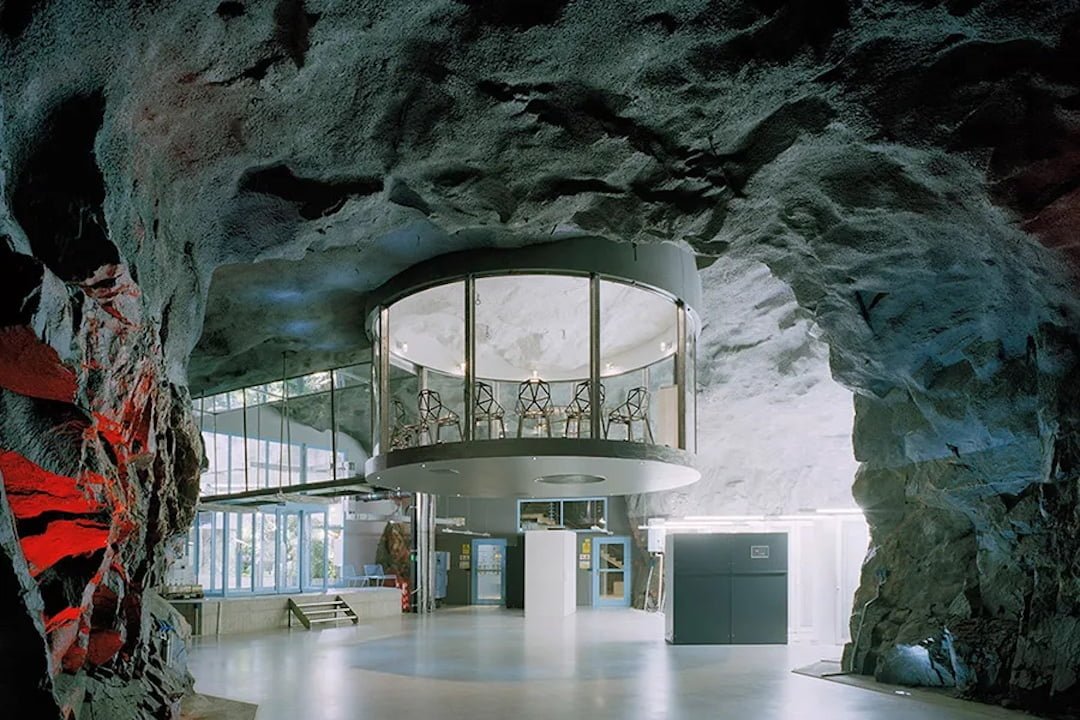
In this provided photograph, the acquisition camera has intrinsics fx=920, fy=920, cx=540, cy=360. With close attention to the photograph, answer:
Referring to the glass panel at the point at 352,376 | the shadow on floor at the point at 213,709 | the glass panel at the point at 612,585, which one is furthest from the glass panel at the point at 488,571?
the shadow on floor at the point at 213,709

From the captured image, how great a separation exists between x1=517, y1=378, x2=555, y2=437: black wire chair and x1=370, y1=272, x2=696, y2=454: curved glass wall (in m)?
0.03

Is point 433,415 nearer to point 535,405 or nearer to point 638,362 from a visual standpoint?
point 535,405

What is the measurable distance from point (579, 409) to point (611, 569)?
18235mm

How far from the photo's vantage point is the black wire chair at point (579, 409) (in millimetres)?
14062

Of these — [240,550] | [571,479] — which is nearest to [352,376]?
[571,479]

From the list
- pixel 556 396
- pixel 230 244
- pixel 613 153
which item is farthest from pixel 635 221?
pixel 556 396

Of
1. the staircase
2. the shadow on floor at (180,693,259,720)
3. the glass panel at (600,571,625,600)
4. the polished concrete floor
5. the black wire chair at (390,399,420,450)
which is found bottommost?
the glass panel at (600,571,625,600)

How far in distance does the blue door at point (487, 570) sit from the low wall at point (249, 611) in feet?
26.1

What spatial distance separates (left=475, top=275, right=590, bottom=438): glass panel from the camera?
52.9 ft

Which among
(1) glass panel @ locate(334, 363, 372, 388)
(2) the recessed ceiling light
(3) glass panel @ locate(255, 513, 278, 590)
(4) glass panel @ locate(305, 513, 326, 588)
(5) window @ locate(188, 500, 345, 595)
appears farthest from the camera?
(4) glass panel @ locate(305, 513, 326, 588)

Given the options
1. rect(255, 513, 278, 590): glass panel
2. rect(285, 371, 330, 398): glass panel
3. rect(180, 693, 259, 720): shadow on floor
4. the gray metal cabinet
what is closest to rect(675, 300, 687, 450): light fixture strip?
the gray metal cabinet

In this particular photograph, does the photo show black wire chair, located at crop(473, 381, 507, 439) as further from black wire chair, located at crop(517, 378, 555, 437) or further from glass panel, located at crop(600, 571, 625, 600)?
glass panel, located at crop(600, 571, 625, 600)

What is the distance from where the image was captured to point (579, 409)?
14.3 meters

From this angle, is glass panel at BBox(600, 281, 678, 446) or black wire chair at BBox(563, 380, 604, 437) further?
glass panel at BBox(600, 281, 678, 446)
